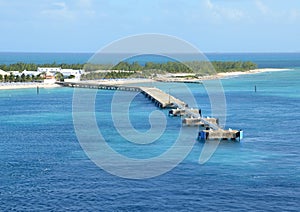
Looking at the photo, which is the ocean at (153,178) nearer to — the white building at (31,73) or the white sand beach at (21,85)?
the white sand beach at (21,85)

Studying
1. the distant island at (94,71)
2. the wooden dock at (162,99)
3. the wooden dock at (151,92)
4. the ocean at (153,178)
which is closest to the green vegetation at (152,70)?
the distant island at (94,71)

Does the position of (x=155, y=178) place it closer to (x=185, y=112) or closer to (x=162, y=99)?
(x=185, y=112)

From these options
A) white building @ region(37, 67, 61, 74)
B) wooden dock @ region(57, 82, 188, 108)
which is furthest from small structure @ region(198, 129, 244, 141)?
white building @ region(37, 67, 61, 74)

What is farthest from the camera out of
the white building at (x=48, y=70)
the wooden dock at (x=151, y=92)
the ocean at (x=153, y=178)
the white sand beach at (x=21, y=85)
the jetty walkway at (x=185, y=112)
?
the white building at (x=48, y=70)

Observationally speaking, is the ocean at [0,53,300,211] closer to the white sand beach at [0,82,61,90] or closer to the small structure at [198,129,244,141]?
the small structure at [198,129,244,141]

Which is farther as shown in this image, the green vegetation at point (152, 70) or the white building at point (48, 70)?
the green vegetation at point (152, 70)

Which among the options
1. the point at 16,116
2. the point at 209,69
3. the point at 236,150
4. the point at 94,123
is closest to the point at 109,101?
the point at 16,116

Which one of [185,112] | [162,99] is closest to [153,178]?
[185,112]
